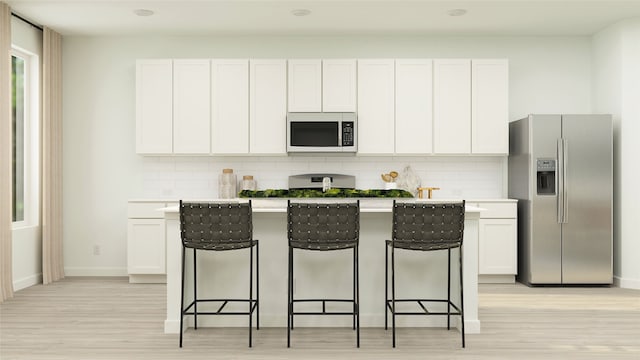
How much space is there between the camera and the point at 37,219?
569 cm

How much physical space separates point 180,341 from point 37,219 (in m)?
3.24

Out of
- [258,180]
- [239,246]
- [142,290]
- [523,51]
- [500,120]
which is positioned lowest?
[142,290]

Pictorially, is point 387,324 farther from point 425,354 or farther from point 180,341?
point 180,341

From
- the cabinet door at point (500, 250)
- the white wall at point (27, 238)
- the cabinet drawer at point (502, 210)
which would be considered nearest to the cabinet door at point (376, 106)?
the cabinet drawer at point (502, 210)

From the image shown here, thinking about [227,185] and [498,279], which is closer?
[498,279]

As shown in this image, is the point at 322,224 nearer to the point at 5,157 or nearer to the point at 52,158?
the point at 5,157

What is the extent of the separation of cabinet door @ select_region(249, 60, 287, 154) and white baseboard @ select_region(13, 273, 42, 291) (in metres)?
2.77

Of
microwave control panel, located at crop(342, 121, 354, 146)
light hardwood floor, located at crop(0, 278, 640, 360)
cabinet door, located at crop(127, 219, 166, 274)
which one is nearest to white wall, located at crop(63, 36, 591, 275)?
microwave control panel, located at crop(342, 121, 354, 146)

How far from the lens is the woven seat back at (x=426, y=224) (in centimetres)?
343

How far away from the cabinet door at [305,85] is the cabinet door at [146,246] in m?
2.04

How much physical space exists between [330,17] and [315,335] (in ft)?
11.0

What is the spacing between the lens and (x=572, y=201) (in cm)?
542

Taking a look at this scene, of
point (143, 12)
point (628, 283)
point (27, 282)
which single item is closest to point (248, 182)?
point (143, 12)

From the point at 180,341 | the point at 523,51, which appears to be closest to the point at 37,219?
the point at 180,341
